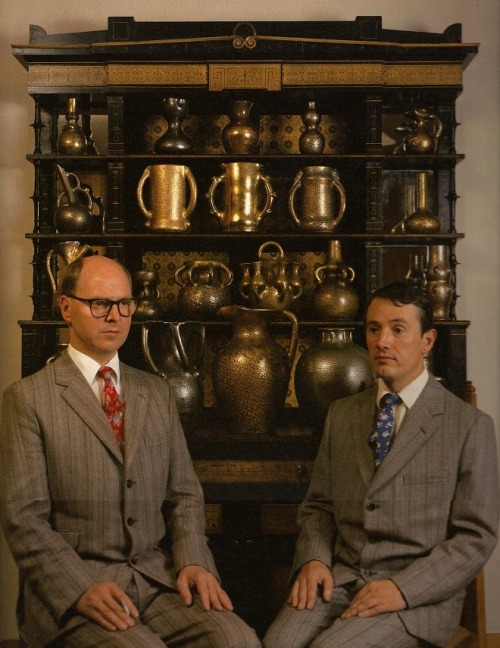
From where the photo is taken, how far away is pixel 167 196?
2.17 m

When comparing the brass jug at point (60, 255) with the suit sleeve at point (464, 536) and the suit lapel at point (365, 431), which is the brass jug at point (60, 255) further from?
the suit sleeve at point (464, 536)

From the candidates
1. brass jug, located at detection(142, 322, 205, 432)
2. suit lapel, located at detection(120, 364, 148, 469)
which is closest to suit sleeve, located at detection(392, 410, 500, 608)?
suit lapel, located at detection(120, 364, 148, 469)

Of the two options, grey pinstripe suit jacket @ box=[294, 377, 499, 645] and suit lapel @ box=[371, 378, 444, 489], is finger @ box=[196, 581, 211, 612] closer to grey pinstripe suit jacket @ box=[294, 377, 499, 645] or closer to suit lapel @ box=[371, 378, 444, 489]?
grey pinstripe suit jacket @ box=[294, 377, 499, 645]

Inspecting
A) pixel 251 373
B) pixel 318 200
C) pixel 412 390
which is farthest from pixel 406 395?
pixel 318 200

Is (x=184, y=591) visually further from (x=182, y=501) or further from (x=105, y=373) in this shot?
(x=105, y=373)

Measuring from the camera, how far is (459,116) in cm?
221

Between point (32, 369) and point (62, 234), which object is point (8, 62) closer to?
point (62, 234)

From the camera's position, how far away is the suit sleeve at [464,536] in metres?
1.31

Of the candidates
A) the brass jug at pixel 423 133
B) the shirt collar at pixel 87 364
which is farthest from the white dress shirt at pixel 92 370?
the brass jug at pixel 423 133

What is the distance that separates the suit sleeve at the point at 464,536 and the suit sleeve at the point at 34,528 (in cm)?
51

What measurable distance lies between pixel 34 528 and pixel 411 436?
0.61 m

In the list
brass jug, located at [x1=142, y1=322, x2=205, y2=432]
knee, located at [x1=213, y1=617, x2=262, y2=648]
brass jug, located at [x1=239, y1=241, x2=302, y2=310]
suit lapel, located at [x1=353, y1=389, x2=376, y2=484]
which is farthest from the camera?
brass jug, located at [x1=239, y1=241, x2=302, y2=310]

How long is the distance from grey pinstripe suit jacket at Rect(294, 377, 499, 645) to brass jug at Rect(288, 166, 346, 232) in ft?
2.77

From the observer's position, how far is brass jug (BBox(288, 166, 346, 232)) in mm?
2166
